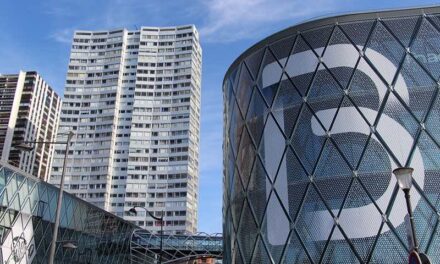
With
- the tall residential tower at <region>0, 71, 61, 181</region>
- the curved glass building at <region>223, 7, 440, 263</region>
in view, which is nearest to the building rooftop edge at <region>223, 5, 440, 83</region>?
the curved glass building at <region>223, 7, 440, 263</region>

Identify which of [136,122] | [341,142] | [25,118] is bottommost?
[341,142]

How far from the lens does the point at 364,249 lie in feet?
60.9

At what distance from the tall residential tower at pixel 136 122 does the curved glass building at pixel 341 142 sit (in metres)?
86.8

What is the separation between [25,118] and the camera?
148750mm

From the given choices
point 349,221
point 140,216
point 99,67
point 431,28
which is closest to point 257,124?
point 349,221

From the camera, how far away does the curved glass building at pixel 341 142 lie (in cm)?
1877

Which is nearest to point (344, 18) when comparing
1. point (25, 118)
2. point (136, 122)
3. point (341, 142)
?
point (341, 142)

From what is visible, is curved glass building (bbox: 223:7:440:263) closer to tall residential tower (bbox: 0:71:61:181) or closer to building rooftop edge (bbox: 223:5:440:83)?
building rooftop edge (bbox: 223:5:440:83)

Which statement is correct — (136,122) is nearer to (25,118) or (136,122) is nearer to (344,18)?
(25,118)

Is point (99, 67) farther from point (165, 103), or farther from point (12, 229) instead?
point (12, 229)

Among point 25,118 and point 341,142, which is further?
point 25,118

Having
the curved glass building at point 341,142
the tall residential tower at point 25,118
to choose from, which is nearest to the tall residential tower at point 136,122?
the tall residential tower at point 25,118

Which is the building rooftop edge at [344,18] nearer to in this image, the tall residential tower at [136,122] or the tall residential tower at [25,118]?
the tall residential tower at [136,122]

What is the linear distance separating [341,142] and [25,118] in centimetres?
14815
